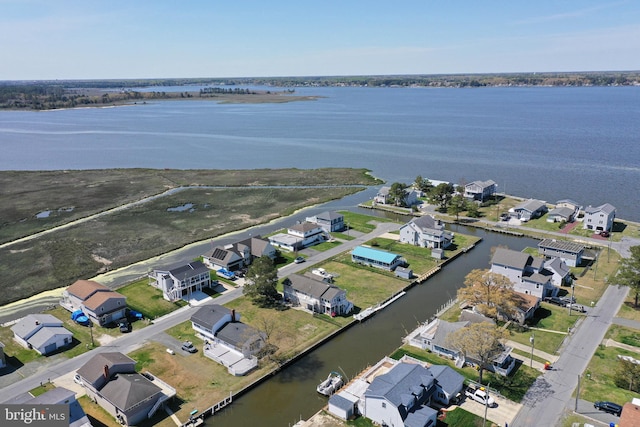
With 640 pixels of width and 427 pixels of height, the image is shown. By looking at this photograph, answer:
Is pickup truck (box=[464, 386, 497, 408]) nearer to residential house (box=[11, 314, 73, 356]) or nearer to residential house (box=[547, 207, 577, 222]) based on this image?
residential house (box=[11, 314, 73, 356])

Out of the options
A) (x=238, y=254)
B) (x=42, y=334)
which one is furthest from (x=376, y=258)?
(x=42, y=334)

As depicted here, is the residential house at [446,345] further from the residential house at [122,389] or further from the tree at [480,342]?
the residential house at [122,389]

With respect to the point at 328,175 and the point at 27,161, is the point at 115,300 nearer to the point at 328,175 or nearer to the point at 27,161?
the point at 328,175

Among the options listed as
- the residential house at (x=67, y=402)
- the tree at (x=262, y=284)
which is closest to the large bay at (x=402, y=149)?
the tree at (x=262, y=284)

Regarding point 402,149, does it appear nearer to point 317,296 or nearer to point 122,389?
point 317,296

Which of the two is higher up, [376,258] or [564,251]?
[564,251]
